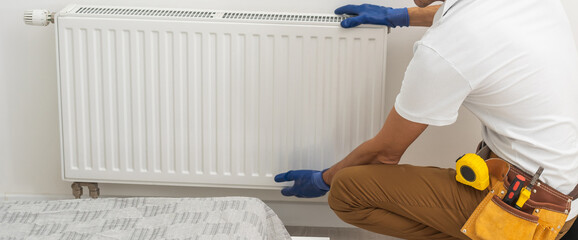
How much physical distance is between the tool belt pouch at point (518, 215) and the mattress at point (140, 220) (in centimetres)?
44

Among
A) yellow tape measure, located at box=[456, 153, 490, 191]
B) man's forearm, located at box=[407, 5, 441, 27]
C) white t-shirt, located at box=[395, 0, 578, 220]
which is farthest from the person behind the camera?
man's forearm, located at box=[407, 5, 441, 27]

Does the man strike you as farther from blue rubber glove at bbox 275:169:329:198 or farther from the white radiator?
the white radiator

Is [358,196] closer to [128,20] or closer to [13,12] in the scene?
[128,20]

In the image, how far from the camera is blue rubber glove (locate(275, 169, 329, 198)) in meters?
1.79

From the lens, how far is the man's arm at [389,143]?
1.48 meters

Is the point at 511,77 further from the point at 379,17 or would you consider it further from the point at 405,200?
the point at 379,17

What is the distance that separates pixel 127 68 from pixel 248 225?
90cm

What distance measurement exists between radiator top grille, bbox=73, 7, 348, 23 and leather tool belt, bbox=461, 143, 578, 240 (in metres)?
0.66

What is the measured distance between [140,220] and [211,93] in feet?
2.51

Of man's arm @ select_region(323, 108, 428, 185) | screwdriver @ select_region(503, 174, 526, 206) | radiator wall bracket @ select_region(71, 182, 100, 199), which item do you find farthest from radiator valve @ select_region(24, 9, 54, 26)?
screwdriver @ select_region(503, 174, 526, 206)

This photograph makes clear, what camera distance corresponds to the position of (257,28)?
1814 mm

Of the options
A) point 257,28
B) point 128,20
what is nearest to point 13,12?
point 128,20

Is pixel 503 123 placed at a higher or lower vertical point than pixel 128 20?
lower

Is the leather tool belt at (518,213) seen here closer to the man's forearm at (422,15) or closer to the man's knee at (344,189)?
the man's knee at (344,189)
